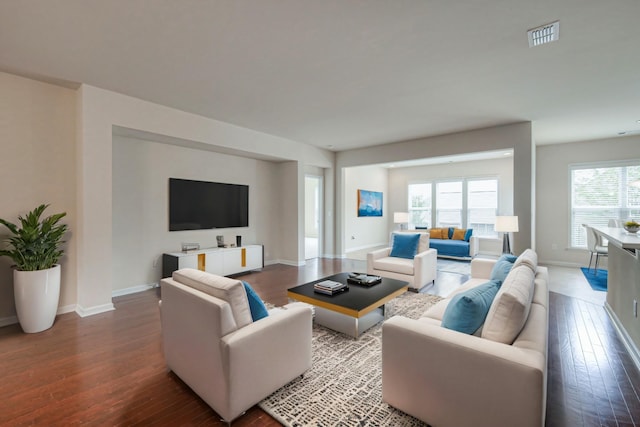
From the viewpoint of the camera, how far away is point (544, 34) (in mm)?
2367

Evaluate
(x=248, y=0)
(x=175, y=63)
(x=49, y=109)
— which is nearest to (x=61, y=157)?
(x=49, y=109)

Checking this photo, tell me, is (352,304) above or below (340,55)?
below

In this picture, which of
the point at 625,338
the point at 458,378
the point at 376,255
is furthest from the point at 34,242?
the point at 625,338

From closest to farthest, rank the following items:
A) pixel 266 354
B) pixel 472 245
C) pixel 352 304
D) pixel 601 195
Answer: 1. pixel 266 354
2. pixel 352 304
3. pixel 601 195
4. pixel 472 245

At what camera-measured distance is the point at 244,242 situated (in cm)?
605

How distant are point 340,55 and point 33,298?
13.0 feet

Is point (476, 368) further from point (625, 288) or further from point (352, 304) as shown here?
point (625, 288)

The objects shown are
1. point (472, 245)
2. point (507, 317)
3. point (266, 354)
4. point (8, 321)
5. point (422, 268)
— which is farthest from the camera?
point (472, 245)

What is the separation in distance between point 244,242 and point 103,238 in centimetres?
274

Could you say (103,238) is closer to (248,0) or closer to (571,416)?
(248,0)

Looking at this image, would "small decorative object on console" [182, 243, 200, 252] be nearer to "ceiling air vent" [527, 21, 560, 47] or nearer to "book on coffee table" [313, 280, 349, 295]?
"book on coffee table" [313, 280, 349, 295]

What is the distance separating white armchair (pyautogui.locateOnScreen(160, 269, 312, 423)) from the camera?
1659mm

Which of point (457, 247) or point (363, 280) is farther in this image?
point (457, 247)

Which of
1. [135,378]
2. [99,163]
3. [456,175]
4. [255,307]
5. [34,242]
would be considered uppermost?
[456,175]
